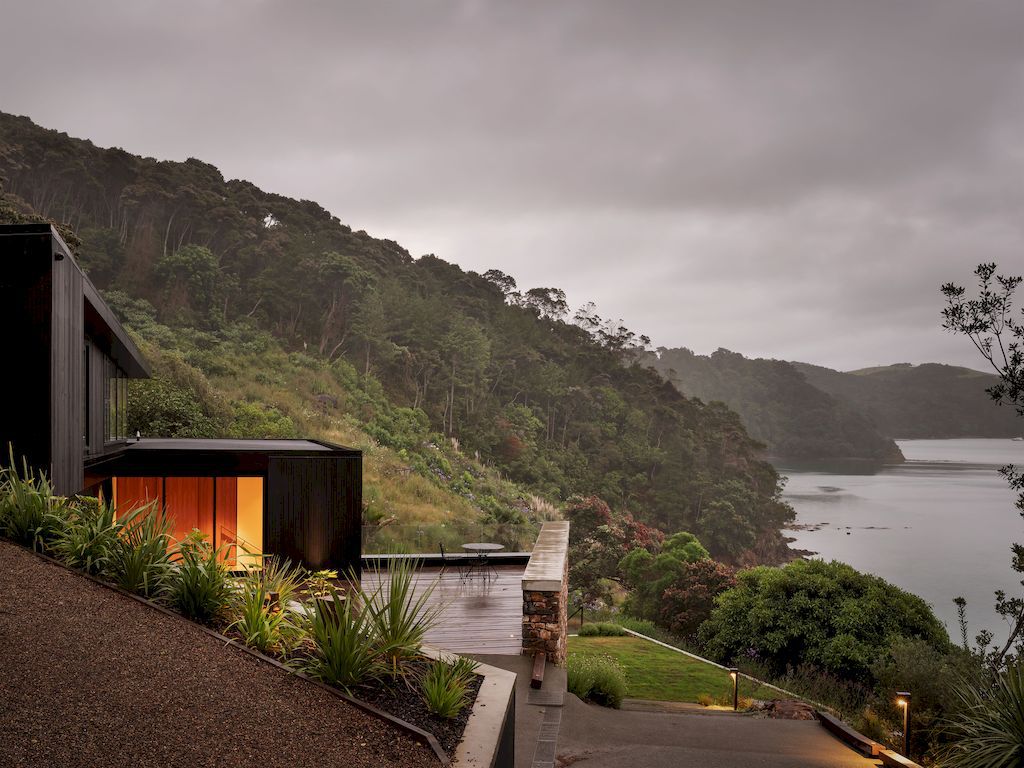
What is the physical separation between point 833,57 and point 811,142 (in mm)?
6485

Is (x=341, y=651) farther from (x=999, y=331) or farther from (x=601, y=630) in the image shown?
(x=999, y=331)

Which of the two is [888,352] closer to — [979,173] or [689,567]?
[979,173]

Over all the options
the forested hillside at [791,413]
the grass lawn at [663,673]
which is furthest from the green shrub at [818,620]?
the forested hillside at [791,413]

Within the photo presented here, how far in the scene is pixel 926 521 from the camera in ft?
164

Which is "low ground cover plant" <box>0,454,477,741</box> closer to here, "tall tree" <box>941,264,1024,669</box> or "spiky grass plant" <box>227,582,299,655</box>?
"spiky grass plant" <box>227,582,299,655</box>

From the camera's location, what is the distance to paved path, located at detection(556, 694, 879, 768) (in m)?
6.02

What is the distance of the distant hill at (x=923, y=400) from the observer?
76375mm

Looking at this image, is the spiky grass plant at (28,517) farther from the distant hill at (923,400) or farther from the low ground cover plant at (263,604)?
the distant hill at (923,400)

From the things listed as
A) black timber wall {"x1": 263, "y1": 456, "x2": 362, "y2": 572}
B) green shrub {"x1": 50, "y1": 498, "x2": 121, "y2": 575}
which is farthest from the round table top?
green shrub {"x1": 50, "y1": 498, "x2": 121, "y2": 575}

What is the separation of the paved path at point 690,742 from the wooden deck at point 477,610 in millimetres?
1088

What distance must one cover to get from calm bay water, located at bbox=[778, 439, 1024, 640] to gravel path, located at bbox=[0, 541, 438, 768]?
3449 cm

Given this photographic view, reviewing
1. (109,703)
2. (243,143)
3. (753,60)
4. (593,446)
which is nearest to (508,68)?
(753,60)

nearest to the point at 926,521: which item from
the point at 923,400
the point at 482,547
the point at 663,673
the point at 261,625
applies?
the point at 923,400

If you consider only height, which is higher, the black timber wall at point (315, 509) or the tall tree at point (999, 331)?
the tall tree at point (999, 331)
